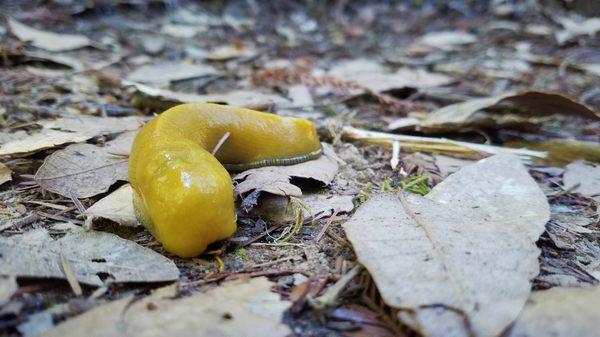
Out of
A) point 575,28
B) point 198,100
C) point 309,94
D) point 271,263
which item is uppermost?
point 575,28

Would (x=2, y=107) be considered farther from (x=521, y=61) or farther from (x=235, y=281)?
(x=521, y=61)

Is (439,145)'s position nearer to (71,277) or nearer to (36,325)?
(71,277)

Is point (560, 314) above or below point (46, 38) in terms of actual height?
below

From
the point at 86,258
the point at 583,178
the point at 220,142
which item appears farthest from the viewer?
the point at 583,178

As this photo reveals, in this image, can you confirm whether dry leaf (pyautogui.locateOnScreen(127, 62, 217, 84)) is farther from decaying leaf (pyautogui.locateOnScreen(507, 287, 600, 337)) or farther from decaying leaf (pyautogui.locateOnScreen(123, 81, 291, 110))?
decaying leaf (pyautogui.locateOnScreen(507, 287, 600, 337))

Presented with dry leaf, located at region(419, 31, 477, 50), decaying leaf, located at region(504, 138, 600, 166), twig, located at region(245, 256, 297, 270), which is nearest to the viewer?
twig, located at region(245, 256, 297, 270)

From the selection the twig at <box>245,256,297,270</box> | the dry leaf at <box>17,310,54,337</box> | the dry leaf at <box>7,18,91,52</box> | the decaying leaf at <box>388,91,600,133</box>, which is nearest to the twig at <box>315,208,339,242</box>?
the twig at <box>245,256,297,270</box>

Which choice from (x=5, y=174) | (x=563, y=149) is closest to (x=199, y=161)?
(x=5, y=174)
